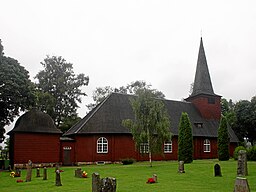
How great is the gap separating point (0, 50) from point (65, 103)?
1947 cm

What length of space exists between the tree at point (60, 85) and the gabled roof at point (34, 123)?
14.0 meters

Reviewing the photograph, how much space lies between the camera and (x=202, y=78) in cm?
4728

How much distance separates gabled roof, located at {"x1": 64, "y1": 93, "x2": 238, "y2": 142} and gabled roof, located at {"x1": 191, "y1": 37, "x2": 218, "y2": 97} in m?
2.69

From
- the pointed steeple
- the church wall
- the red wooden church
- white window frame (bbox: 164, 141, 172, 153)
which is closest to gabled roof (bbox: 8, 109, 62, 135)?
the red wooden church

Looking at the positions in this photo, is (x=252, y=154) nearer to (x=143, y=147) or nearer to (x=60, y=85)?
(x=143, y=147)

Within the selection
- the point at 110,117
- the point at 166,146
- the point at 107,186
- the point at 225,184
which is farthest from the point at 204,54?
the point at 107,186

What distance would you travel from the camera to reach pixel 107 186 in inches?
338

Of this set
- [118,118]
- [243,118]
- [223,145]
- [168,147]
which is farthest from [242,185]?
[243,118]

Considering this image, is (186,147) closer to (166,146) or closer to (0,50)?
(166,146)

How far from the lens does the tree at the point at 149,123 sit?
2919 centimetres

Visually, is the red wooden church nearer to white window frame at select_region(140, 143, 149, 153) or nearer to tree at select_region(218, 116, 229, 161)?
white window frame at select_region(140, 143, 149, 153)

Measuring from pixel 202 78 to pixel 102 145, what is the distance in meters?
19.0

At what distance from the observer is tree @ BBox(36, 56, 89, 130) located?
50.6 metres

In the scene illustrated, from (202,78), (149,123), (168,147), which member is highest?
(202,78)
